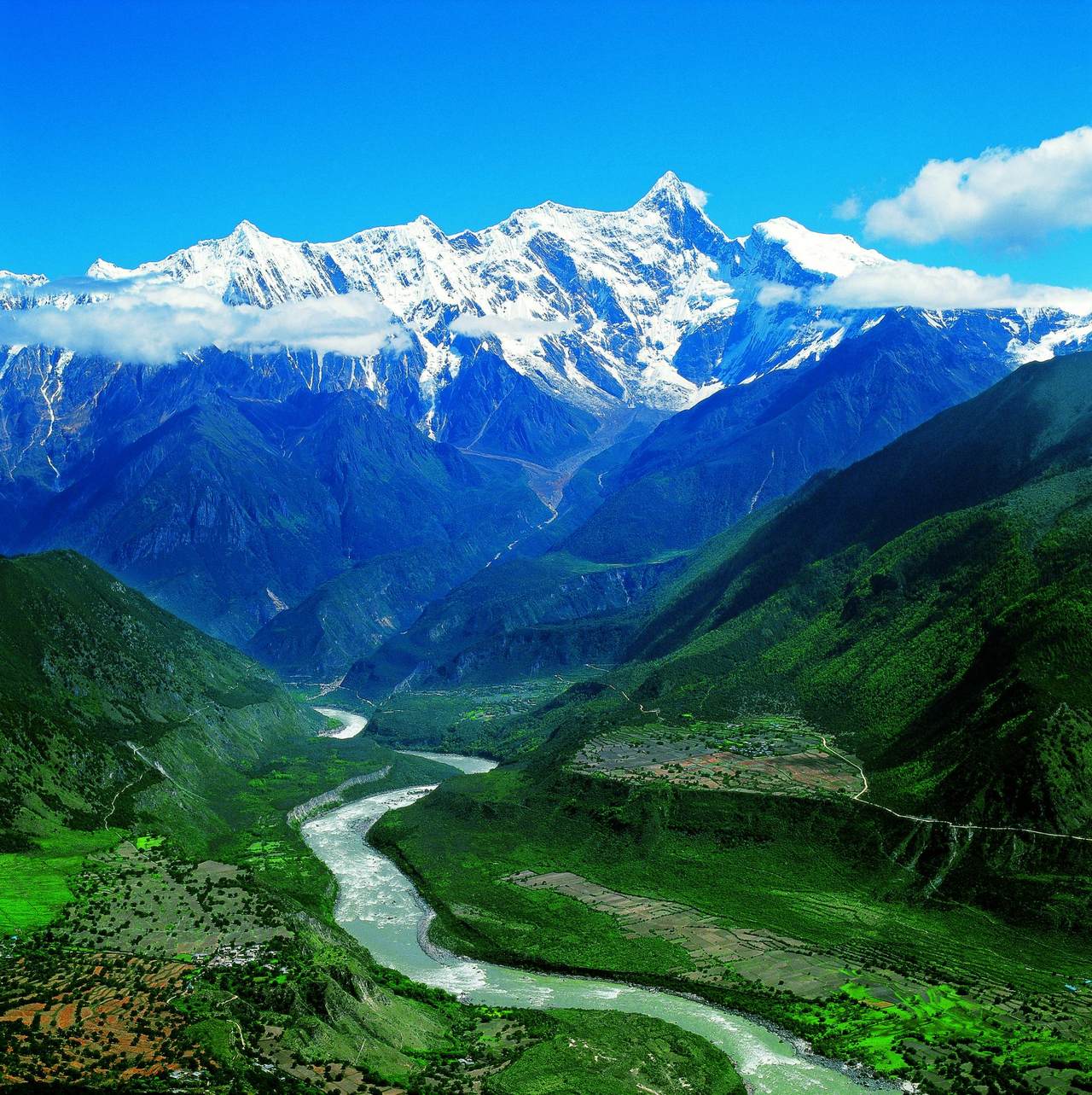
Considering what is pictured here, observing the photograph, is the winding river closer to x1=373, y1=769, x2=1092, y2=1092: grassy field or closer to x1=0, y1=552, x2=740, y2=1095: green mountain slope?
x1=373, y1=769, x2=1092, y2=1092: grassy field

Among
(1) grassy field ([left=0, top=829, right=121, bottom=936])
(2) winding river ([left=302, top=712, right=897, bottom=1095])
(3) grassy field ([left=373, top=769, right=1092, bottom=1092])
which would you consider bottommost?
(2) winding river ([left=302, top=712, right=897, bottom=1095])

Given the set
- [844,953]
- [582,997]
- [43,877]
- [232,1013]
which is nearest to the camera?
[232,1013]

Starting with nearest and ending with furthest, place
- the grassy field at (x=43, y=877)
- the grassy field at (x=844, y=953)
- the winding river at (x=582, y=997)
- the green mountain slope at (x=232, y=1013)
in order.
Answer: the green mountain slope at (x=232, y=1013)
the grassy field at (x=844, y=953)
the winding river at (x=582, y=997)
the grassy field at (x=43, y=877)

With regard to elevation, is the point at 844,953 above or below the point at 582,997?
above

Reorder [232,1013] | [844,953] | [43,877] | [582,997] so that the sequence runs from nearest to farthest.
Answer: [232,1013] → [582,997] → [43,877] → [844,953]

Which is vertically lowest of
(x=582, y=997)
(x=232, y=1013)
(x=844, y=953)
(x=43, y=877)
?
(x=582, y=997)

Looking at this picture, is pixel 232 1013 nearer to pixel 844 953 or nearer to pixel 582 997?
pixel 582 997

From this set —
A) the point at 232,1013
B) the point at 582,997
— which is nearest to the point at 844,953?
the point at 582,997

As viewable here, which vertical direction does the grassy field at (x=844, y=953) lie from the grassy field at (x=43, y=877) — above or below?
below

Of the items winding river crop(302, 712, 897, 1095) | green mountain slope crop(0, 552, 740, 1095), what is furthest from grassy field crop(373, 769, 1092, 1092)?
green mountain slope crop(0, 552, 740, 1095)

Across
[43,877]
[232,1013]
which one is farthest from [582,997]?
[43,877]

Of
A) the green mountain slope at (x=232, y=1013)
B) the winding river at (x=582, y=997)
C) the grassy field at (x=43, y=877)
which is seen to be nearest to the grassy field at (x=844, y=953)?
the winding river at (x=582, y=997)

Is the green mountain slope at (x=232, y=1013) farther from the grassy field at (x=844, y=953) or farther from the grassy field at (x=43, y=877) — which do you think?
the grassy field at (x=844, y=953)

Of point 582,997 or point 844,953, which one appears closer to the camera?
point 582,997
